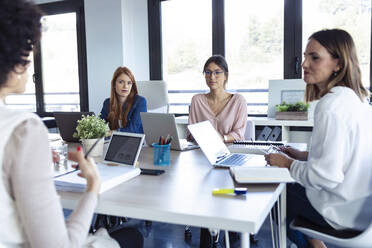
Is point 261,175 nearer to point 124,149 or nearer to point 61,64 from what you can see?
point 124,149

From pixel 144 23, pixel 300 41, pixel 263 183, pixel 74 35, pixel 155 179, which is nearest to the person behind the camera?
pixel 263 183

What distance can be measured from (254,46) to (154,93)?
1.31 m

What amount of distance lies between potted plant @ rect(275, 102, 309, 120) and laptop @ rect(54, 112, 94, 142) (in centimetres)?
207

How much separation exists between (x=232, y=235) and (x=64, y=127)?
1.36 metres

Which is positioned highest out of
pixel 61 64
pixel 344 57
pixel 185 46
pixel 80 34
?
pixel 80 34

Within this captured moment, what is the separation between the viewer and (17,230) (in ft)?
2.74

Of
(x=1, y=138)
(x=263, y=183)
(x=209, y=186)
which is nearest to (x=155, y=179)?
(x=209, y=186)

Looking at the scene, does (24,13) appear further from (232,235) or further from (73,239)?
(232,235)

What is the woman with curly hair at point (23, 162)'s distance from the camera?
766mm

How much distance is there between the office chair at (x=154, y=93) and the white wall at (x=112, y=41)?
0.61 meters

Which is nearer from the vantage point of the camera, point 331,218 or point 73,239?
point 73,239

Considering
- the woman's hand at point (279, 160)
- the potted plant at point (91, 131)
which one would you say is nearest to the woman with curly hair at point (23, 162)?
the woman's hand at point (279, 160)

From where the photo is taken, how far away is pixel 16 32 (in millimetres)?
782

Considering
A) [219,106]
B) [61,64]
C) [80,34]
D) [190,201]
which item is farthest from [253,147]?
[61,64]
